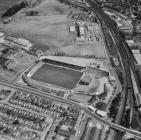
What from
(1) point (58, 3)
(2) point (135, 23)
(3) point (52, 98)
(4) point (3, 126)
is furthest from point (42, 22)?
(4) point (3, 126)

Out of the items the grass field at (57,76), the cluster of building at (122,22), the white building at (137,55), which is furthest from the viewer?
the cluster of building at (122,22)

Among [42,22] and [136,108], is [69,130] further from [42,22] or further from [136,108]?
[42,22]

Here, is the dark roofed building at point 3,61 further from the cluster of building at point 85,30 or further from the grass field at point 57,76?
the cluster of building at point 85,30

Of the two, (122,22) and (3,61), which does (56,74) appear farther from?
(122,22)

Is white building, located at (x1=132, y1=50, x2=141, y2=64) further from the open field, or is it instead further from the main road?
the main road

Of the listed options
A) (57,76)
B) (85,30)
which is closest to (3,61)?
(57,76)

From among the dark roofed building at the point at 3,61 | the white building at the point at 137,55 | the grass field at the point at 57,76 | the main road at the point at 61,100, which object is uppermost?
the white building at the point at 137,55

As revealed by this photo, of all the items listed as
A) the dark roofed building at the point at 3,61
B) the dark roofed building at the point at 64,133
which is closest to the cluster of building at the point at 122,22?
the dark roofed building at the point at 3,61

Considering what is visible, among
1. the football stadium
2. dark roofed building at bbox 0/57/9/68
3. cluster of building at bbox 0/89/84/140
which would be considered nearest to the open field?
the football stadium
